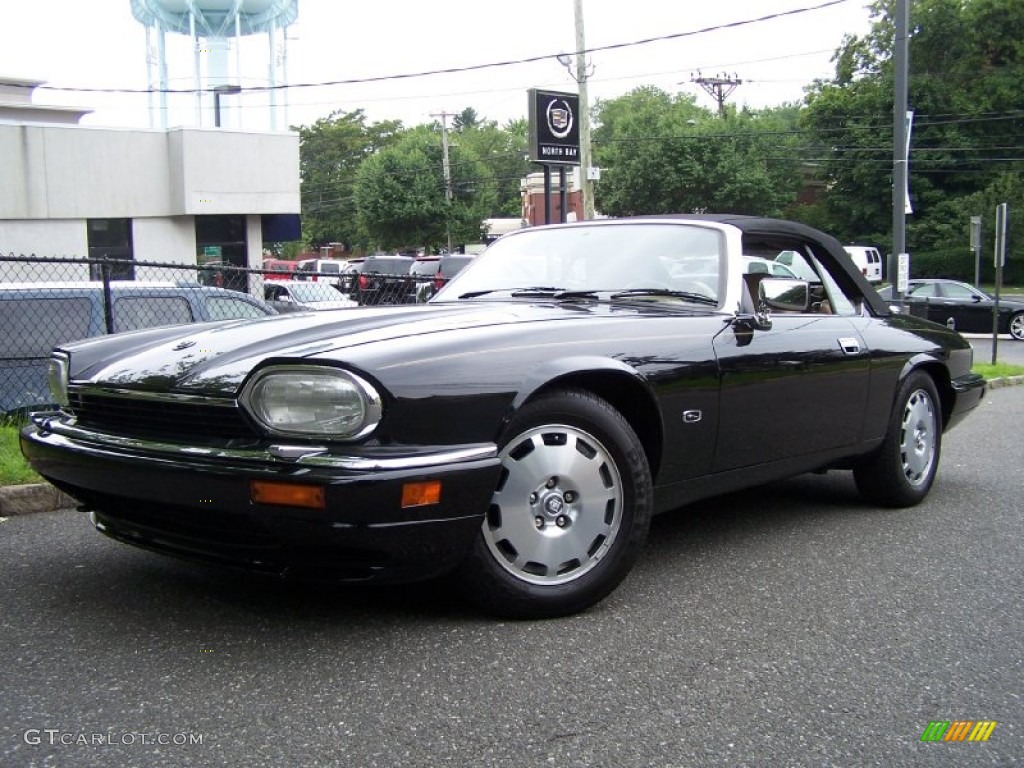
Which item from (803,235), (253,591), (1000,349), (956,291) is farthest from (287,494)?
(956,291)

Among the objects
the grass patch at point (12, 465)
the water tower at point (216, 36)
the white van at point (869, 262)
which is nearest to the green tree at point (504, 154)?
the white van at point (869, 262)

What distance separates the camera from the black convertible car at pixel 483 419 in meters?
2.88

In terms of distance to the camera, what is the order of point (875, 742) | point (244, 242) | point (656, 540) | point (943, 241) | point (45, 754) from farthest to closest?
point (943, 241)
point (244, 242)
point (656, 540)
point (875, 742)
point (45, 754)

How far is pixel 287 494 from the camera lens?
2.78 metres

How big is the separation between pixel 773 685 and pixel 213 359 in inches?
76.0

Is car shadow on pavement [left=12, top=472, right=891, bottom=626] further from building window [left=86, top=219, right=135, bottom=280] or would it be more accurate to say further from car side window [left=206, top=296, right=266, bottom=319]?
building window [left=86, top=219, right=135, bottom=280]

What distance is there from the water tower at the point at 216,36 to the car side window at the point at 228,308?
21.4m

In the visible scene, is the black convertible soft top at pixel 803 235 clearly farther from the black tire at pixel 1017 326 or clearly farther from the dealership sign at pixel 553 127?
the black tire at pixel 1017 326

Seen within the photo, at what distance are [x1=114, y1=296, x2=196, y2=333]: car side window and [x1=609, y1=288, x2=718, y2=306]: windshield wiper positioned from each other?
445 centimetres

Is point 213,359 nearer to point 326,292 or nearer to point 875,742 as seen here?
point 875,742

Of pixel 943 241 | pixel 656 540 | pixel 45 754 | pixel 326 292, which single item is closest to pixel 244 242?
pixel 326 292

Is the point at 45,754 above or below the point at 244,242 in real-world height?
below

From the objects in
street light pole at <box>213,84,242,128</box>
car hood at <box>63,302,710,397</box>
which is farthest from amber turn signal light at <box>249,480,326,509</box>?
street light pole at <box>213,84,242,128</box>

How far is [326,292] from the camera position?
49.4 feet
